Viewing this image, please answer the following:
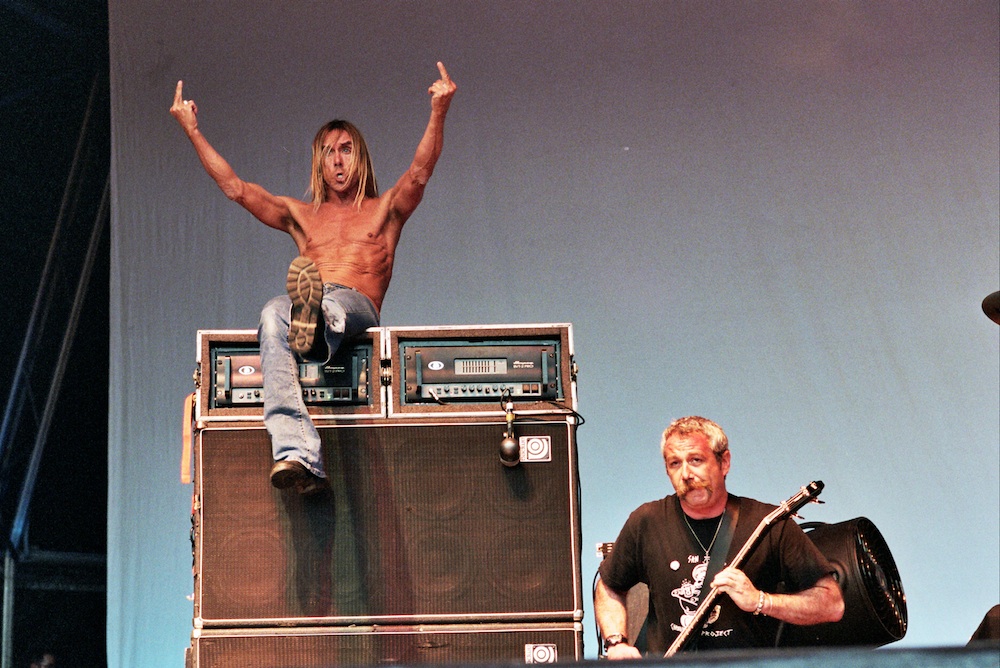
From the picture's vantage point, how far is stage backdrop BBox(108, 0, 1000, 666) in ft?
16.2

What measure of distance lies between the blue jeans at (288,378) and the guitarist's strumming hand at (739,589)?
104 centimetres

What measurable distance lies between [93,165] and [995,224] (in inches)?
152

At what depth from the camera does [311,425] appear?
3.12 meters

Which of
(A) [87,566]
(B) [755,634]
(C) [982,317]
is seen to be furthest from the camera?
(C) [982,317]

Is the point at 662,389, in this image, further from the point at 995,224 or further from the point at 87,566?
the point at 87,566

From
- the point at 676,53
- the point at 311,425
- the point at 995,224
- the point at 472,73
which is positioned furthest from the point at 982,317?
the point at 311,425

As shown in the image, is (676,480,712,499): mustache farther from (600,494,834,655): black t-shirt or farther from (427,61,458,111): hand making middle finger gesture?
(427,61,458,111): hand making middle finger gesture

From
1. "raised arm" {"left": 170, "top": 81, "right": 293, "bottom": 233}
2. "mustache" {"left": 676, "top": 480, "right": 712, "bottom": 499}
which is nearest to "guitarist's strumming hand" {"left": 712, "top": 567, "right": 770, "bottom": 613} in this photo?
"mustache" {"left": 676, "top": 480, "right": 712, "bottom": 499}

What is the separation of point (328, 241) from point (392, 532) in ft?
3.11

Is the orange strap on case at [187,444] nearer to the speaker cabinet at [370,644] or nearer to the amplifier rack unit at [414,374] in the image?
the amplifier rack unit at [414,374]

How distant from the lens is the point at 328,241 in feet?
12.0

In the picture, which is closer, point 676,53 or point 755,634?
point 755,634


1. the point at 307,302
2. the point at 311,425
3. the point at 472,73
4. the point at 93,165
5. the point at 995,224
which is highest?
the point at 472,73

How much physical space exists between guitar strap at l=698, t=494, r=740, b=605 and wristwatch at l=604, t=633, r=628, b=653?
0.77 feet
